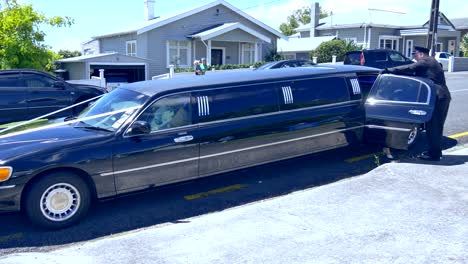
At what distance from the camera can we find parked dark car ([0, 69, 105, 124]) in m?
10.5

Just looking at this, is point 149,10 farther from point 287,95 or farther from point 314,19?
point 287,95

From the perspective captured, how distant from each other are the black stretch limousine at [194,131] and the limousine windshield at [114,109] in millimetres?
19

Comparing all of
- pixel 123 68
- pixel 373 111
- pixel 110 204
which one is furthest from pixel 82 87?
pixel 123 68

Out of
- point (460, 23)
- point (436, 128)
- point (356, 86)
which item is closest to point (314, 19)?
point (460, 23)

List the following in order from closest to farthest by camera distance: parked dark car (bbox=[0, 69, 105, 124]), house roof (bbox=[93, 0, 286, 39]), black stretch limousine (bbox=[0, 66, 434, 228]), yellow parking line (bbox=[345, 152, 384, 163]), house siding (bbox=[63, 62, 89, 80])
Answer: black stretch limousine (bbox=[0, 66, 434, 228])
yellow parking line (bbox=[345, 152, 384, 163])
parked dark car (bbox=[0, 69, 105, 124])
house siding (bbox=[63, 62, 89, 80])
house roof (bbox=[93, 0, 286, 39])

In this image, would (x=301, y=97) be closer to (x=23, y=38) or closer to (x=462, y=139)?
(x=462, y=139)

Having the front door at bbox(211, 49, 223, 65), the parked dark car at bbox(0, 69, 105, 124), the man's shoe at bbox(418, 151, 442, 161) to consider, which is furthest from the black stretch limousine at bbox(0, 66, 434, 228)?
the front door at bbox(211, 49, 223, 65)

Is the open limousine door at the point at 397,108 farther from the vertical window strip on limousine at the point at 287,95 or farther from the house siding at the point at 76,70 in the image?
the house siding at the point at 76,70

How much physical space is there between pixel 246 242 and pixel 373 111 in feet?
12.4

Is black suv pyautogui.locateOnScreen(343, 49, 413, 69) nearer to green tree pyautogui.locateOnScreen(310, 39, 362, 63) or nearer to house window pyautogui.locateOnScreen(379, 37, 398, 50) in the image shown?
green tree pyautogui.locateOnScreen(310, 39, 362, 63)

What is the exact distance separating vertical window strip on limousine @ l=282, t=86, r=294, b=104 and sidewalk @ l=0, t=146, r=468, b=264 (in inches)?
53.9

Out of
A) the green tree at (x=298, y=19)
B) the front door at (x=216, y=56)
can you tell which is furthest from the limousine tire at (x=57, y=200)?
the green tree at (x=298, y=19)

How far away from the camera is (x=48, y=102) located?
11008 millimetres

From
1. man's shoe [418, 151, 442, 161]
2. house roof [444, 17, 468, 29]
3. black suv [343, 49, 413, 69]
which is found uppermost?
house roof [444, 17, 468, 29]
